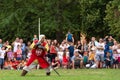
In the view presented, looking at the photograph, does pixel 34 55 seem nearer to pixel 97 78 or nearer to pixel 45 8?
pixel 97 78

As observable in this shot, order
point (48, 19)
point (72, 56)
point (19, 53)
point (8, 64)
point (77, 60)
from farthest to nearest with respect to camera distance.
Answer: point (48, 19) → point (72, 56) → point (19, 53) → point (8, 64) → point (77, 60)

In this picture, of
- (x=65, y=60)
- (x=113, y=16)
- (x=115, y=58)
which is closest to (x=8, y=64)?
(x=65, y=60)

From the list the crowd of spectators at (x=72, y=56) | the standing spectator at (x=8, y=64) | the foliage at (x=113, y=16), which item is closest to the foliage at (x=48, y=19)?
the foliage at (x=113, y=16)

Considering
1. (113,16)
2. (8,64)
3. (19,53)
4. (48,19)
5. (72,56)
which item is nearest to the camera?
(8,64)

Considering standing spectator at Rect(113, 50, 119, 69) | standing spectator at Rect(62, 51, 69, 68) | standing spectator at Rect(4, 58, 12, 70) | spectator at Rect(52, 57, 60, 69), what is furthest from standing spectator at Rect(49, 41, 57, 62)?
standing spectator at Rect(113, 50, 119, 69)

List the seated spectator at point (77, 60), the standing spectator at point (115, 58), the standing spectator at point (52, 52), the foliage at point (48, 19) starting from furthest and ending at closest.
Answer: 1. the foliage at point (48, 19)
2. the standing spectator at point (52, 52)
3. the standing spectator at point (115, 58)
4. the seated spectator at point (77, 60)

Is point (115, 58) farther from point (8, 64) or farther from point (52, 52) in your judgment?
point (8, 64)

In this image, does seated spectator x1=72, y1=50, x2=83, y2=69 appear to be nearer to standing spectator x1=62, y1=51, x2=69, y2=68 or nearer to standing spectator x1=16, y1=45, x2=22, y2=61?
standing spectator x1=62, y1=51, x2=69, y2=68

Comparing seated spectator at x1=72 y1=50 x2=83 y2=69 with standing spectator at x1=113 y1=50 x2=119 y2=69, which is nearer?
seated spectator at x1=72 y1=50 x2=83 y2=69

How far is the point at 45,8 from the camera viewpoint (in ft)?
135

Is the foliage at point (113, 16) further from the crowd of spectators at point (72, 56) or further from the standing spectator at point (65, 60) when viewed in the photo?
the standing spectator at point (65, 60)

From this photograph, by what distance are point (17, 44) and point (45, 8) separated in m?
12.7

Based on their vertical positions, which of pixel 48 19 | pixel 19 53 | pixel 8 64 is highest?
pixel 48 19

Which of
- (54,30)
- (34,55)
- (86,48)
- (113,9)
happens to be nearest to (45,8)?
(54,30)
